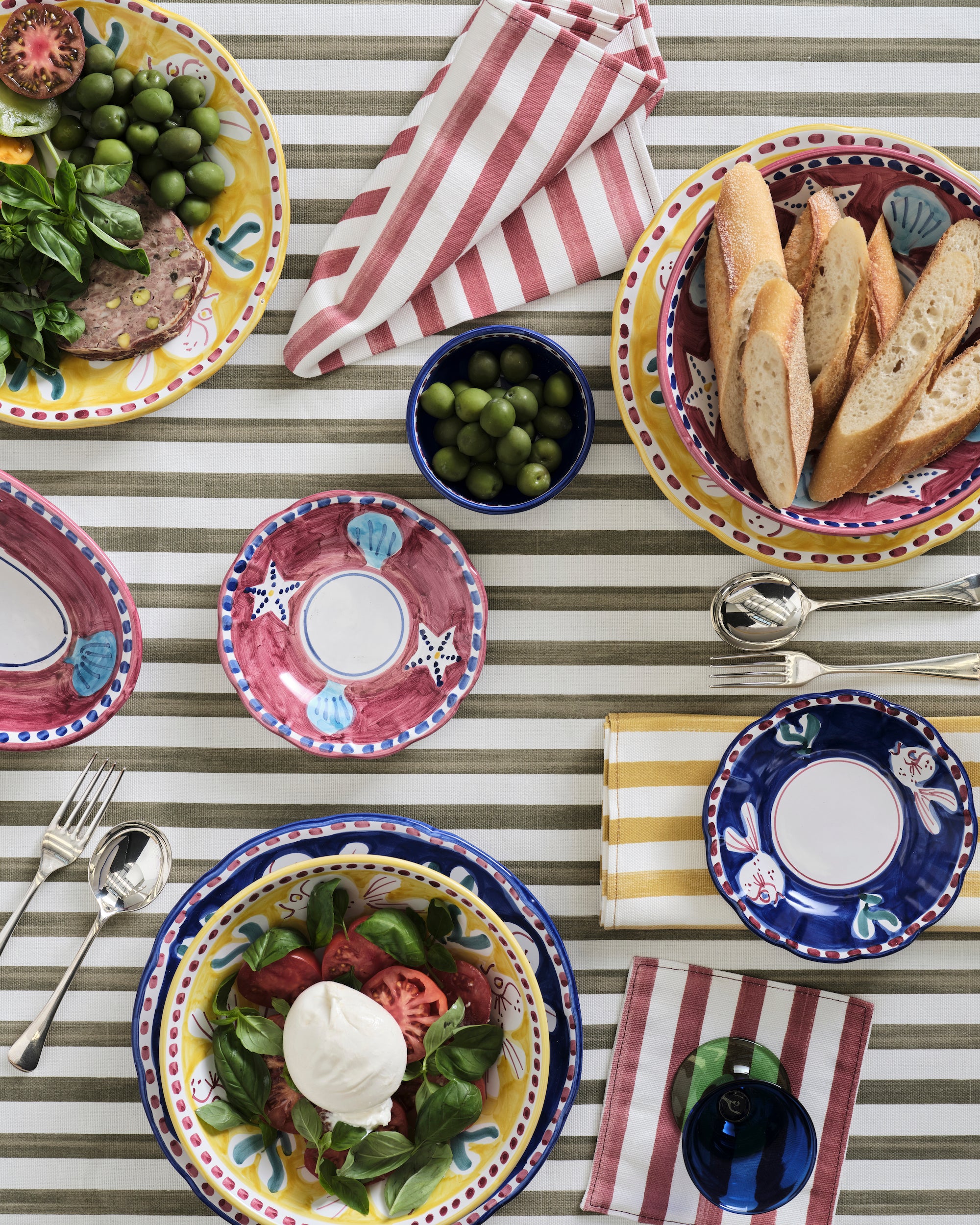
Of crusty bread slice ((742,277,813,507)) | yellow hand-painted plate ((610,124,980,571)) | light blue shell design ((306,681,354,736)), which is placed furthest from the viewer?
light blue shell design ((306,681,354,736))

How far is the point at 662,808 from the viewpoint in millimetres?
983

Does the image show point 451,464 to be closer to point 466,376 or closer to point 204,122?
point 466,376

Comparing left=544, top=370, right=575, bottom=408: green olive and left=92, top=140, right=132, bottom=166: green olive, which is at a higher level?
left=92, top=140, right=132, bottom=166: green olive

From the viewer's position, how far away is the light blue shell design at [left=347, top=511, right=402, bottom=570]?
956 mm

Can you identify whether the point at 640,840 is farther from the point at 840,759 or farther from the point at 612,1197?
the point at 612,1197

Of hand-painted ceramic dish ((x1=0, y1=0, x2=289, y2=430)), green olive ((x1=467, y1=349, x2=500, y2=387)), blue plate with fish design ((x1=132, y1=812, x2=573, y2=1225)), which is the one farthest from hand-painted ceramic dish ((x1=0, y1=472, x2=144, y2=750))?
green olive ((x1=467, y1=349, x2=500, y2=387))

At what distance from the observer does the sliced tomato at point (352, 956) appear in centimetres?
92

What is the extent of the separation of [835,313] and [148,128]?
0.71 m

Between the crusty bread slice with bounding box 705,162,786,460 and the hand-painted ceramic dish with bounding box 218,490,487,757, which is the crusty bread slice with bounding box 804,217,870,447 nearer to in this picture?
the crusty bread slice with bounding box 705,162,786,460

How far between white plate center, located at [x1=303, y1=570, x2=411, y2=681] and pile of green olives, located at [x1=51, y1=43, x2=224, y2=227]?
42cm

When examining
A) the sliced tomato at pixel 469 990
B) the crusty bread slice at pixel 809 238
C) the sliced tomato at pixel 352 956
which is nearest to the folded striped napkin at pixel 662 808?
the sliced tomato at pixel 469 990

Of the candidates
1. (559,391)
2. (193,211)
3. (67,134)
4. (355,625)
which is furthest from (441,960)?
(67,134)

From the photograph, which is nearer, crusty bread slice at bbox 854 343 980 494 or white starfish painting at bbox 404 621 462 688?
crusty bread slice at bbox 854 343 980 494

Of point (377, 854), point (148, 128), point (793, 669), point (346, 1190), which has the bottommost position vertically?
point (346, 1190)
